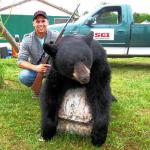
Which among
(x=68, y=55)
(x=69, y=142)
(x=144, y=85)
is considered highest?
(x=68, y=55)

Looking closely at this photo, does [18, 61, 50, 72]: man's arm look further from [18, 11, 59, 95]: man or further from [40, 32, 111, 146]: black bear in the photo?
[40, 32, 111, 146]: black bear

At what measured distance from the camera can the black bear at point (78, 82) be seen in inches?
148

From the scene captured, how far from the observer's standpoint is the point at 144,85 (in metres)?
8.38

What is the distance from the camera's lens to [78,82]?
414 cm

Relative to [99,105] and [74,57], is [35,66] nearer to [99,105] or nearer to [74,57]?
[99,105]

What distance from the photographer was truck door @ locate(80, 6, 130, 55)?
12109mm

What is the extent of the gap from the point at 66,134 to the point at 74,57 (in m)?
1.18

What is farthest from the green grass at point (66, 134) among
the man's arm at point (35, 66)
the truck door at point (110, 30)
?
the truck door at point (110, 30)

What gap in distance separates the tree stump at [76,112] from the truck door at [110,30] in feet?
25.4

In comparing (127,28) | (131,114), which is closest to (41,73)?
(131,114)

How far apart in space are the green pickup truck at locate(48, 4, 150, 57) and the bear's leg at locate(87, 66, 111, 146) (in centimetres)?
797

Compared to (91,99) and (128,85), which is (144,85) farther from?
(91,99)

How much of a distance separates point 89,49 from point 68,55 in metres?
0.25

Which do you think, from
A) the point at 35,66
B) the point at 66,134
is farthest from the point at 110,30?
the point at 66,134
